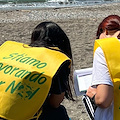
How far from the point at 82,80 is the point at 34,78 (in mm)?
567

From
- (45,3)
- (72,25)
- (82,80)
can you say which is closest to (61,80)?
(82,80)

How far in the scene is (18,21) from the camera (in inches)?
329

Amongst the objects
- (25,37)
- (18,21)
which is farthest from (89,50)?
(18,21)

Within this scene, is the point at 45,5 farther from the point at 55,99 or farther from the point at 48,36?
the point at 55,99

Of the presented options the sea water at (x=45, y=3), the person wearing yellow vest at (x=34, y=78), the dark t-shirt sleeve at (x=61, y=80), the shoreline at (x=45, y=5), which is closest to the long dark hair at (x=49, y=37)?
the person wearing yellow vest at (x=34, y=78)

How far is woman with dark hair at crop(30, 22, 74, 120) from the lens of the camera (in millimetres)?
1732

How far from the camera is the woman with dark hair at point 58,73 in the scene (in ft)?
5.68

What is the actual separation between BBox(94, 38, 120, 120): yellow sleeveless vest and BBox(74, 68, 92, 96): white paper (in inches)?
13.0

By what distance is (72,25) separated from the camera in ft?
25.6

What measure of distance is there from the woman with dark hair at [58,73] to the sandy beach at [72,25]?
1790 mm

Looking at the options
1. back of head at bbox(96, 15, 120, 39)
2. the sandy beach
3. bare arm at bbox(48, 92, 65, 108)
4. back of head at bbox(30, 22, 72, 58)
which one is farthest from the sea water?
bare arm at bbox(48, 92, 65, 108)

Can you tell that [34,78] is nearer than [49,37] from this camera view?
Yes

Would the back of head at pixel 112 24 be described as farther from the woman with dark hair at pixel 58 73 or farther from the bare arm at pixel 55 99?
the bare arm at pixel 55 99

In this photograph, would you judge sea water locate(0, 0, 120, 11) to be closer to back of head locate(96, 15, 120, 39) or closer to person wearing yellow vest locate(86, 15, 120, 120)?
back of head locate(96, 15, 120, 39)
